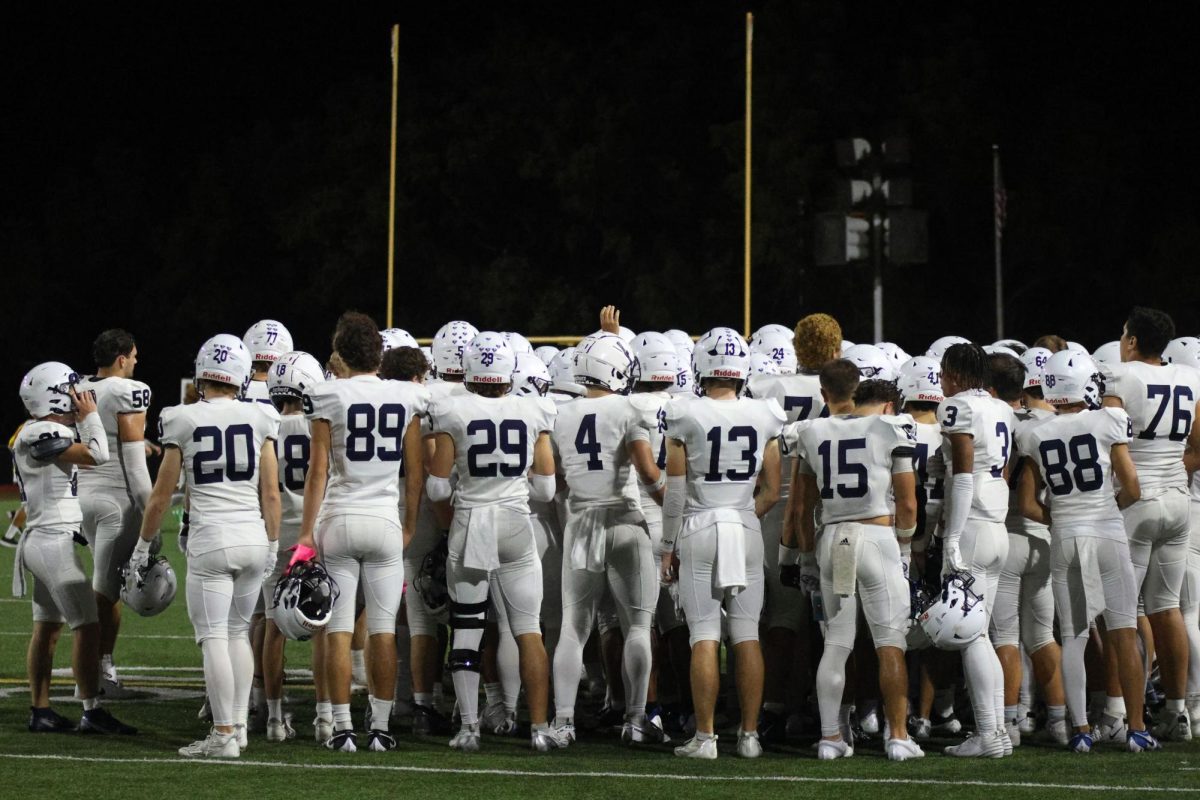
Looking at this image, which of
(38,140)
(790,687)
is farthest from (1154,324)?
(38,140)

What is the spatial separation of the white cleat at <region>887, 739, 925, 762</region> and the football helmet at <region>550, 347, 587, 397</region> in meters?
2.75

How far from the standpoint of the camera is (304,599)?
759 centimetres

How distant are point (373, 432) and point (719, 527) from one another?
5.21 ft

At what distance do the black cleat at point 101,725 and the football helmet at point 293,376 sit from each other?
1748mm

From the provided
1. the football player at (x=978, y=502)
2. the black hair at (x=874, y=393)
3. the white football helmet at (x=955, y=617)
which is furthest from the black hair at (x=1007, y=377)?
the white football helmet at (x=955, y=617)

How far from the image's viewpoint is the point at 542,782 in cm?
→ 705

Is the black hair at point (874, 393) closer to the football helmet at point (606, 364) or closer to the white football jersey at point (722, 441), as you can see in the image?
the white football jersey at point (722, 441)

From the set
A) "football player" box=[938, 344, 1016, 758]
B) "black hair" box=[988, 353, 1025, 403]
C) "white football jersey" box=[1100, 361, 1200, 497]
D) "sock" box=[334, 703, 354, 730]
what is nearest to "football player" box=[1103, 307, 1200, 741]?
"white football jersey" box=[1100, 361, 1200, 497]

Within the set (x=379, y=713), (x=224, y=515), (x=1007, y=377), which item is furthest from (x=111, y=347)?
(x=1007, y=377)

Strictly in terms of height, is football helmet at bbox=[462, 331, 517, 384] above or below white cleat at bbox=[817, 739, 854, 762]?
above

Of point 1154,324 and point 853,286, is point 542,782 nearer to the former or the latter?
point 1154,324

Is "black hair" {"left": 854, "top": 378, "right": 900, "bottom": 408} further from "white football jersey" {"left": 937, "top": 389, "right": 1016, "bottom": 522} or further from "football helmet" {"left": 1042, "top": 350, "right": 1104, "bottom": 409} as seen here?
"football helmet" {"left": 1042, "top": 350, "right": 1104, "bottom": 409}

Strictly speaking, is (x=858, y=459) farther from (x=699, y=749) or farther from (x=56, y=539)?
(x=56, y=539)

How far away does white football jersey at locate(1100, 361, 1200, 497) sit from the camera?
8445 mm
